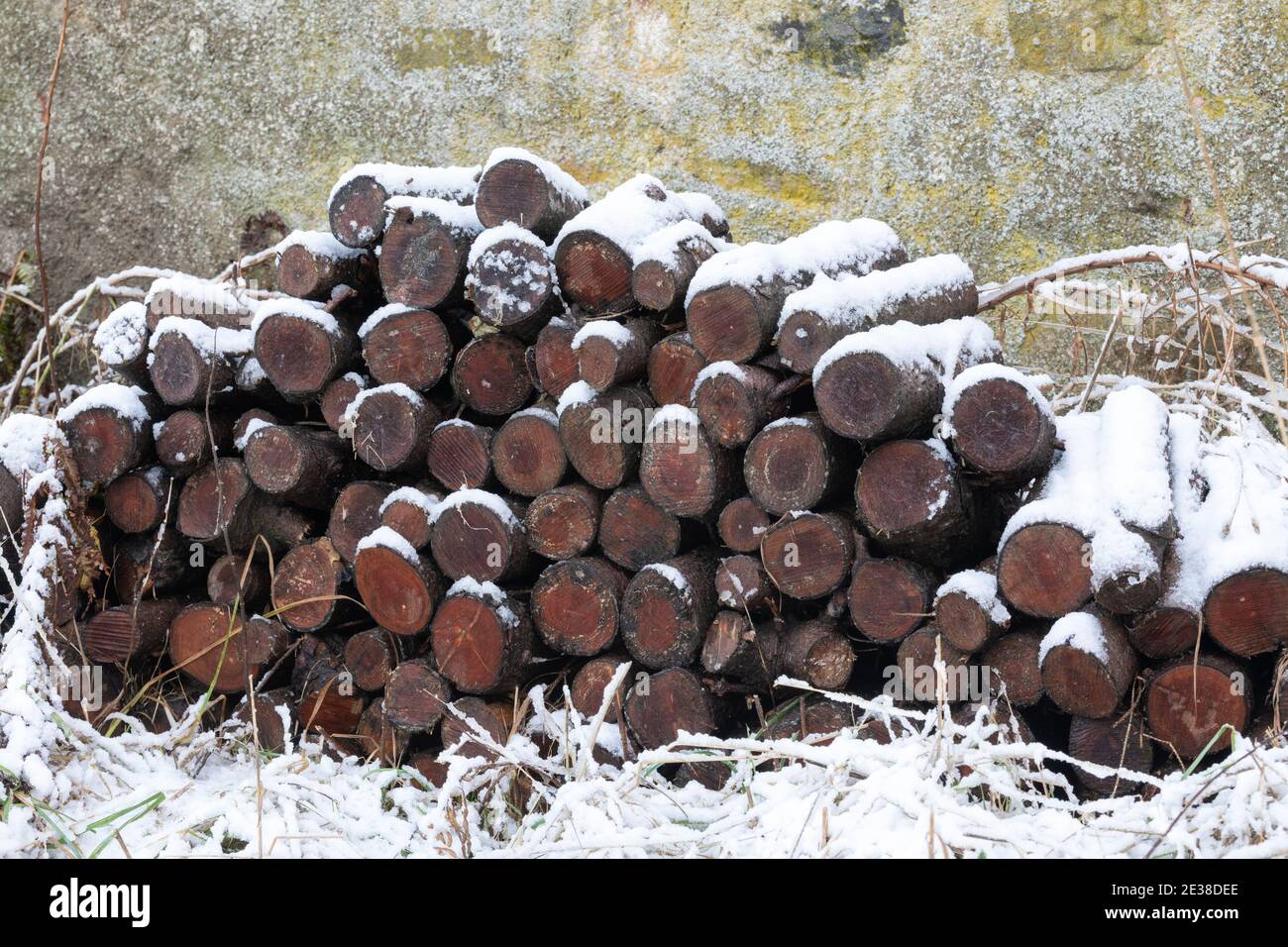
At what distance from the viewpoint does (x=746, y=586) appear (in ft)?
8.01

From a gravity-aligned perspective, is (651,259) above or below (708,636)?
above

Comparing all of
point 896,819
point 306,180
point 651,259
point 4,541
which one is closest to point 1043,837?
point 896,819

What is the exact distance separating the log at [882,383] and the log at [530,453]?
2.12ft

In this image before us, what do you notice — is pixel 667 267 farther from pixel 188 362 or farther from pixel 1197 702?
pixel 1197 702

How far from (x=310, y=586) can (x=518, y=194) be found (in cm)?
109

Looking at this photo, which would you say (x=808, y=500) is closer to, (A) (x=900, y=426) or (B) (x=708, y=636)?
(A) (x=900, y=426)

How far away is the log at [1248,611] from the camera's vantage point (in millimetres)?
2092

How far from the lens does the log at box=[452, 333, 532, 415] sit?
2.71 m

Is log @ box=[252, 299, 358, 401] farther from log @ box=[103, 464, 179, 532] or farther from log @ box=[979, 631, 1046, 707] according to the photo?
log @ box=[979, 631, 1046, 707]

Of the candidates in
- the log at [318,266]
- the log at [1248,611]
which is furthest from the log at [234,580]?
the log at [1248,611]

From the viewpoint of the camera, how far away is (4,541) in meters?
2.88

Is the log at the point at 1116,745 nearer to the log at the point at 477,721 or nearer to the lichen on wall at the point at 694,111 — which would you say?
the log at the point at 477,721
